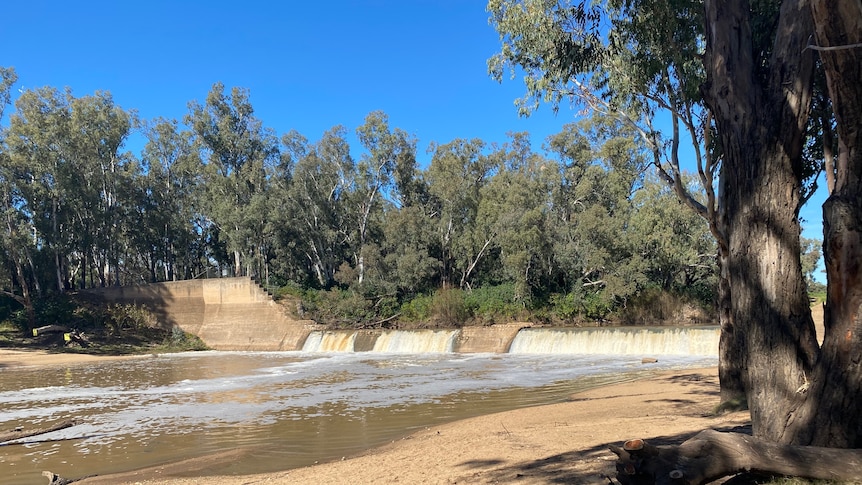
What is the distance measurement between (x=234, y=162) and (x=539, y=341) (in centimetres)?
2882

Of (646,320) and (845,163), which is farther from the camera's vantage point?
(646,320)

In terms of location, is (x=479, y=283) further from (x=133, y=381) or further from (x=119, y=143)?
(x=119, y=143)

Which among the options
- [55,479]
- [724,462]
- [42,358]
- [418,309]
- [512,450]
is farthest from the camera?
[418,309]

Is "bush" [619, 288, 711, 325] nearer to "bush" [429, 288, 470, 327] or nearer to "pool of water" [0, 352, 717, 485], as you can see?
"pool of water" [0, 352, 717, 485]

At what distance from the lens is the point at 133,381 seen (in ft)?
65.0

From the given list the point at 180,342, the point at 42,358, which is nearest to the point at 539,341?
the point at 180,342

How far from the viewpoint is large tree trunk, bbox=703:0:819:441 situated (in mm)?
4680

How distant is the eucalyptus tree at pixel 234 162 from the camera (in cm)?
3997

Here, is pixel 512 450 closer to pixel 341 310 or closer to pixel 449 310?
pixel 449 310

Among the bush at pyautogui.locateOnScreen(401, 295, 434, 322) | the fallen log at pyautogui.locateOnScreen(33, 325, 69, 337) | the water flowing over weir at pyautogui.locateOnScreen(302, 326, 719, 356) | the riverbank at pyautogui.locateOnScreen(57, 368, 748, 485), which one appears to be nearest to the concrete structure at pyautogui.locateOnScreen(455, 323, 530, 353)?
the water flowing over weir at pyautogui.locateOnScreen(302, 326, 719, 356)

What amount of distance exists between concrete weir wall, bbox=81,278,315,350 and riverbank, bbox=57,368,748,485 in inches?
973

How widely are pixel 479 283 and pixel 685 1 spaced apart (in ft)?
97.9

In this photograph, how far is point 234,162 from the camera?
A: 42.5 metres

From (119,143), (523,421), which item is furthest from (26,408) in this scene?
(119,143)
